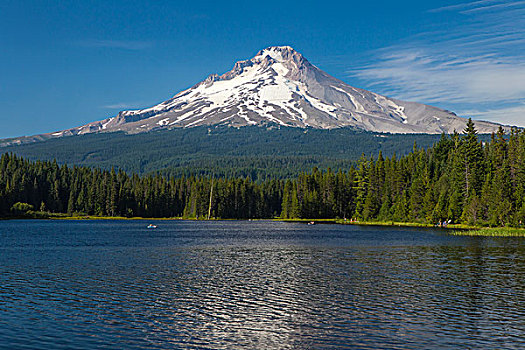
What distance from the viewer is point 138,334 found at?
2869 centimetres

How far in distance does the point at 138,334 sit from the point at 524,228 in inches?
4145

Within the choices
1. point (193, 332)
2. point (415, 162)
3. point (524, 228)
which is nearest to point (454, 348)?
point (193, 332)

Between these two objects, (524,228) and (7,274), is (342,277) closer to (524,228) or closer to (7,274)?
(7,274)

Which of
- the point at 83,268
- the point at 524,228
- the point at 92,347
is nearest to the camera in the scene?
the point at 92,347

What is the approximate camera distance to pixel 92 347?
26125 mm

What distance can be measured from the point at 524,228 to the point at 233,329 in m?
101

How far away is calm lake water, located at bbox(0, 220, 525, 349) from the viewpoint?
28.1m

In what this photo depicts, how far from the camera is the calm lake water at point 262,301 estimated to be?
28078 mm

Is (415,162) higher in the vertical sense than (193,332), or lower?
higher

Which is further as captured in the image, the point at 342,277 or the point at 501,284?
the point at 342,277

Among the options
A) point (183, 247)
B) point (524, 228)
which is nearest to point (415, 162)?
point (524, 228)

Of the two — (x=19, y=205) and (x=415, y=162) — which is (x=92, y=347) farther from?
(x=19, y=205)

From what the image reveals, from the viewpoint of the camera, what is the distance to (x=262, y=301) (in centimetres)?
3806

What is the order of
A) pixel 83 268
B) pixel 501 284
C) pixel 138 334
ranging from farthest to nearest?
pixel 83 268 < pixel 501 284 < pixel 138 334
